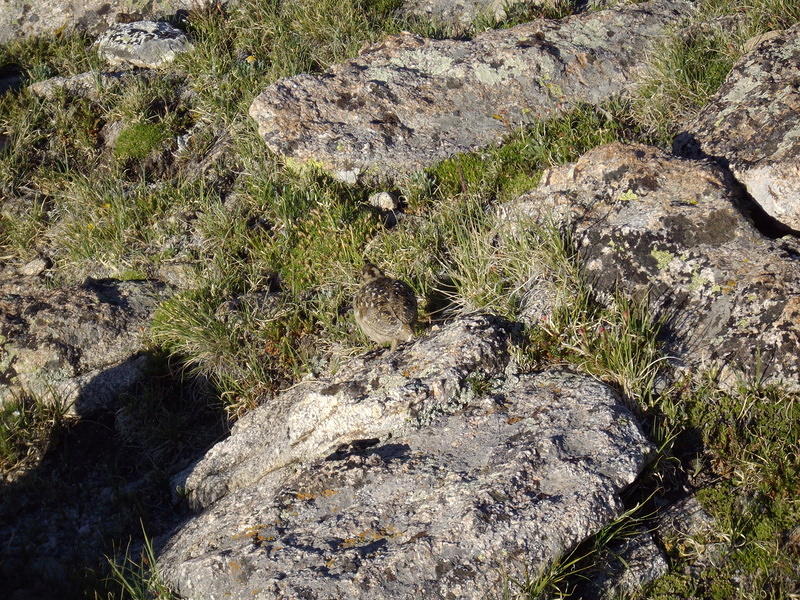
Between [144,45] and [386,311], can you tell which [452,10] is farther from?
[386,311]

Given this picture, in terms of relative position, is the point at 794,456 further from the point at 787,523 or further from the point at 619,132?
the point at 619,132

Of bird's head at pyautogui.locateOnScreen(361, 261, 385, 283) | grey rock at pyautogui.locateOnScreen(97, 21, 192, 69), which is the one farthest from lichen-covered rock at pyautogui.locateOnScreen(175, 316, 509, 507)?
grey rock at pyautogui.locateOnScreen(97, 21, 192, 69)

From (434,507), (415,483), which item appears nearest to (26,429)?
(415,483)

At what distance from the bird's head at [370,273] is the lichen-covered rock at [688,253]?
130 cm

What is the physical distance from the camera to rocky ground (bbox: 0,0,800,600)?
14.7ft

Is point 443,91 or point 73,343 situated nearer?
point 73,343

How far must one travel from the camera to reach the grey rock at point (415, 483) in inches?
164

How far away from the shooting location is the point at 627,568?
4375 mm

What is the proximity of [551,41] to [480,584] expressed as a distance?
6416 mm

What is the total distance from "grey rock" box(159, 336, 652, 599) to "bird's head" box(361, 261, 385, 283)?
0.94 meters

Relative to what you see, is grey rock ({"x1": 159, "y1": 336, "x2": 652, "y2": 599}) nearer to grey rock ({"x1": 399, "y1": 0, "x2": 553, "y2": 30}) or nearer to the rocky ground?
the rocky ground

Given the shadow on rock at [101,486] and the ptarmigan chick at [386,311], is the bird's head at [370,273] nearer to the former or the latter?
the ptarmigan chick at [386,311]

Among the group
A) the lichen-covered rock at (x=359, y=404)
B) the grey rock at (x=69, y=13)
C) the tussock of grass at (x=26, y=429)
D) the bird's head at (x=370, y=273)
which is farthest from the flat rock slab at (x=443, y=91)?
the grey rock at (x=69, y=13)

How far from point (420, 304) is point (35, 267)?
4.33m
